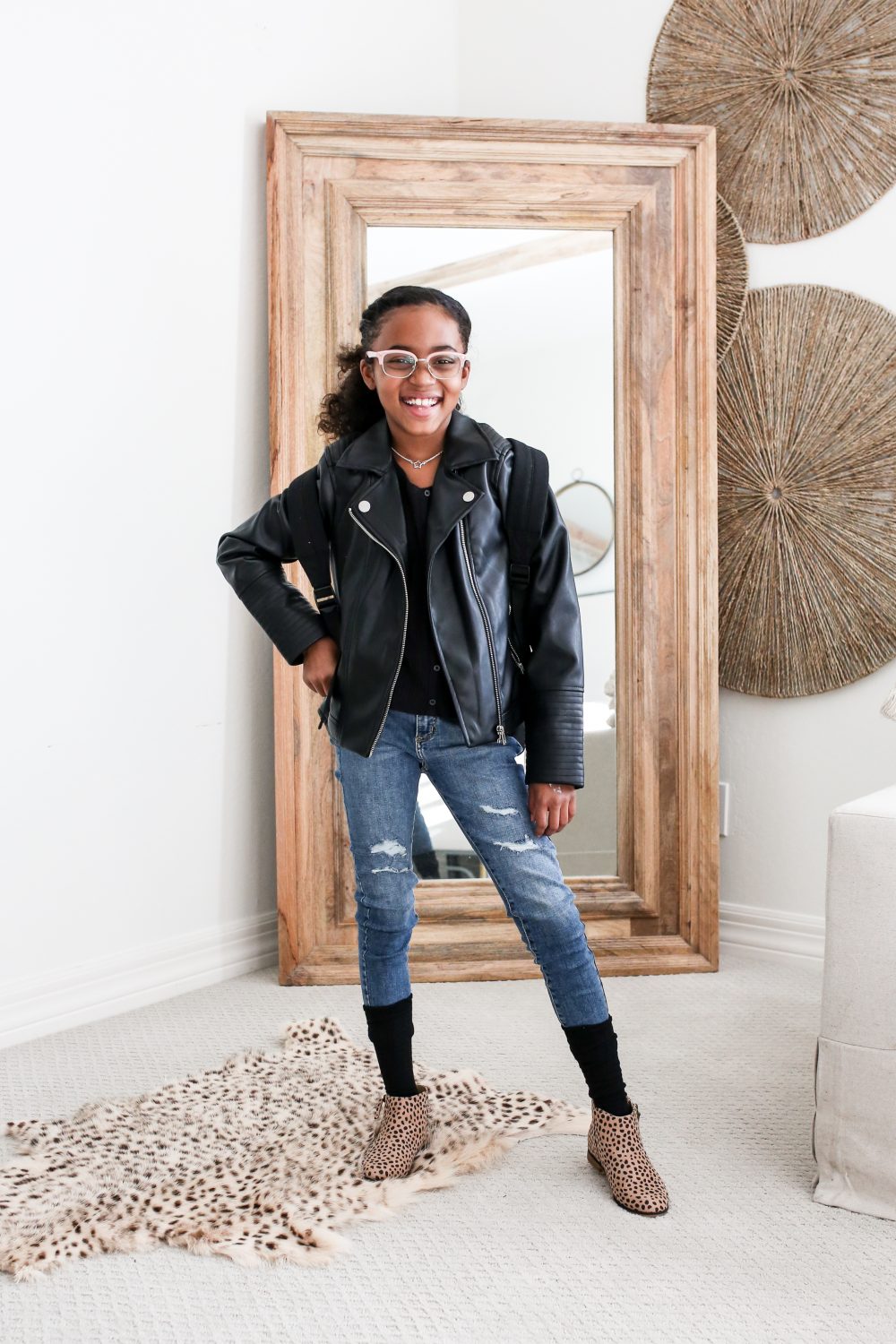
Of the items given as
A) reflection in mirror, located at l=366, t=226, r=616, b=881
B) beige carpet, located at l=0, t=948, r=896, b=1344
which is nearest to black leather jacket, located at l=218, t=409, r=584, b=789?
beige carpet, located at l=0, t=948, r=896, b=1344

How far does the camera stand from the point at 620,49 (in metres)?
2.80

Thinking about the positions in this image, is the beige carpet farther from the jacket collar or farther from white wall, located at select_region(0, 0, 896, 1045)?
the jacket collar

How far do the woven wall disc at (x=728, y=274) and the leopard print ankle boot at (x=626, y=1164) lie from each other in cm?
175

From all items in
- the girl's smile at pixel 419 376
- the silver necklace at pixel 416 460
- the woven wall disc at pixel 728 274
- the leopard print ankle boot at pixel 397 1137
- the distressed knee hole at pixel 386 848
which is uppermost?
the woven wall disc at pixel 728 274

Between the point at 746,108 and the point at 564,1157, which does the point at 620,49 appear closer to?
the point at 746,108

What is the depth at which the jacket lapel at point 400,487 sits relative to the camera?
158 cm

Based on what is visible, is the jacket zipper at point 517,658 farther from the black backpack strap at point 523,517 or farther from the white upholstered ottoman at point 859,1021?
the white upholstered ottoman at point 859,1021

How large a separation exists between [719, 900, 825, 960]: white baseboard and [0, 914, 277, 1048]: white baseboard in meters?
1.09

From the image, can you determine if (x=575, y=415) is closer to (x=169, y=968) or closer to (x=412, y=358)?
(x=412, y=358)

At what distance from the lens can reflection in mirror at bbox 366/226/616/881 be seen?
2.61 m

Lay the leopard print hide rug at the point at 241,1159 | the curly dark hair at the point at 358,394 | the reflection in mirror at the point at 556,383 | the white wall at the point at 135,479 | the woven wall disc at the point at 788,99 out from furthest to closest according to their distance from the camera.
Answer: the reflection in mirror at the point at 556,383, the woven wall disc at the point at 788,99, the white wall at the point at 135,479, the curly dark hair at the point at 358,394, the leopard print hide rug at the point at 241,1159

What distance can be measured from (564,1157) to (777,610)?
4.56 feet

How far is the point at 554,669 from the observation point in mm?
1598

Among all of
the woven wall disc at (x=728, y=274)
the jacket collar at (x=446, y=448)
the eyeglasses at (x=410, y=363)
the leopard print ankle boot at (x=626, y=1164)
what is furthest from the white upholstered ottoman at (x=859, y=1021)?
the woven wall disc at (x=728, y=274)
